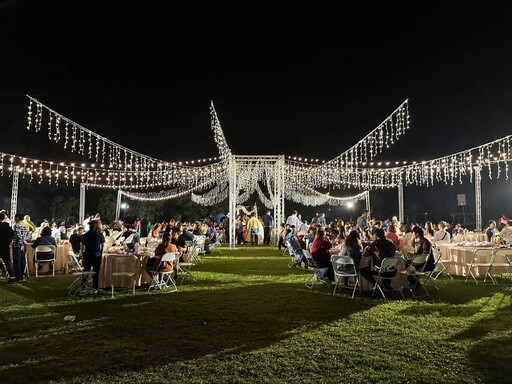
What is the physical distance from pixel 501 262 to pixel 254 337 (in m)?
6.73

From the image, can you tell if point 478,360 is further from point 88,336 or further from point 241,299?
point 88,336

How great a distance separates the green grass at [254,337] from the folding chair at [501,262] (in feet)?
3.16

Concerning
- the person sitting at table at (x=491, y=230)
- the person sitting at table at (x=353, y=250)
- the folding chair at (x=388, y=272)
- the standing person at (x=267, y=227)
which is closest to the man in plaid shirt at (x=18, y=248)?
the person sitting at table at (x=353, y=250)

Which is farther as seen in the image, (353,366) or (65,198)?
(65,198)

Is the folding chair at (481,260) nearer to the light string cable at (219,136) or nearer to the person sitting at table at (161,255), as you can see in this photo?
the person sitting at table at (161,255)

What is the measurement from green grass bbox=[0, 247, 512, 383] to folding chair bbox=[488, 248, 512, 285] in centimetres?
96

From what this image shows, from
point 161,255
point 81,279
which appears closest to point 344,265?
point 161,255

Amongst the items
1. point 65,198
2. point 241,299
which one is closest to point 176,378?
point 241,299

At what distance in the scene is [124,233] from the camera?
11.9 metres

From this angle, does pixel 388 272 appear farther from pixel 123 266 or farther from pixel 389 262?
pixel 123 266

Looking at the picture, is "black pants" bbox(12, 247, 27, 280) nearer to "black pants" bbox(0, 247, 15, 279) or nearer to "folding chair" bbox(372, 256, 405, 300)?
"black pants" bbox(0, 247, 15, 279)

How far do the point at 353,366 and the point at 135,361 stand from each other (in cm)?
200

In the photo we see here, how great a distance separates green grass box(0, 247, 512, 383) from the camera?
3.56m

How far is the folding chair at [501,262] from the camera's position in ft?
25.9
